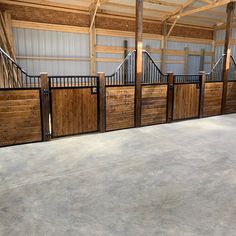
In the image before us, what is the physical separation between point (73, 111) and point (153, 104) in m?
2.02

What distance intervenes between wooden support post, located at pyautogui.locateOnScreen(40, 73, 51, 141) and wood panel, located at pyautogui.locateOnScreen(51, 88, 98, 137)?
0.12 meters

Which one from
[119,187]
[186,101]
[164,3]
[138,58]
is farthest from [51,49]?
[119,187]

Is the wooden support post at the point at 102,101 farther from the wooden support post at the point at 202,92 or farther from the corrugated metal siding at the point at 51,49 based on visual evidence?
the corrugated metal siding at the point at 51,49

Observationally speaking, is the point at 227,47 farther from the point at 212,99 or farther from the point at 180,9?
the point at 180,9

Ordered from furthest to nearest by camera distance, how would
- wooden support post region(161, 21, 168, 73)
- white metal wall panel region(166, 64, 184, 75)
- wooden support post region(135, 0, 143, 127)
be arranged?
1. white metal wall panel region(166, 64, 184, 75)
2. wooden support post region(161, 21, 168, 73)
3. wooden support post region(135, 0, 143, 127)

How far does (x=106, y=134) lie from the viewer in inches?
190

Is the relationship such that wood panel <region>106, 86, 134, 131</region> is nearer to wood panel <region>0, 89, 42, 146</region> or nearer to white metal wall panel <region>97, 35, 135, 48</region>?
wood panel <region>0, 89, 42, 146</region>

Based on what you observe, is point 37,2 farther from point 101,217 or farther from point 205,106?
point 101,217

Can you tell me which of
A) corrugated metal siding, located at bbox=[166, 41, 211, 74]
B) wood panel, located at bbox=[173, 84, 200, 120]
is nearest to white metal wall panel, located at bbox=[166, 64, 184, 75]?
corrugated metal siding, located at bbox=[166, 41, 211, 74]

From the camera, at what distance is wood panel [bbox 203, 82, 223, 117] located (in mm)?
6531

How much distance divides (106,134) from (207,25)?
9.03 meters

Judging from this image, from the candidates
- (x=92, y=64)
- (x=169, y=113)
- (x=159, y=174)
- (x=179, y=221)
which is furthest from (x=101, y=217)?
(x=92, y=64)

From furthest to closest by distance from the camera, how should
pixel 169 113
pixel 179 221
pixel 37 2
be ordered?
pixel 37 2
pixel 169 113
pixel 179 221

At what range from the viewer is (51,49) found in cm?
782
